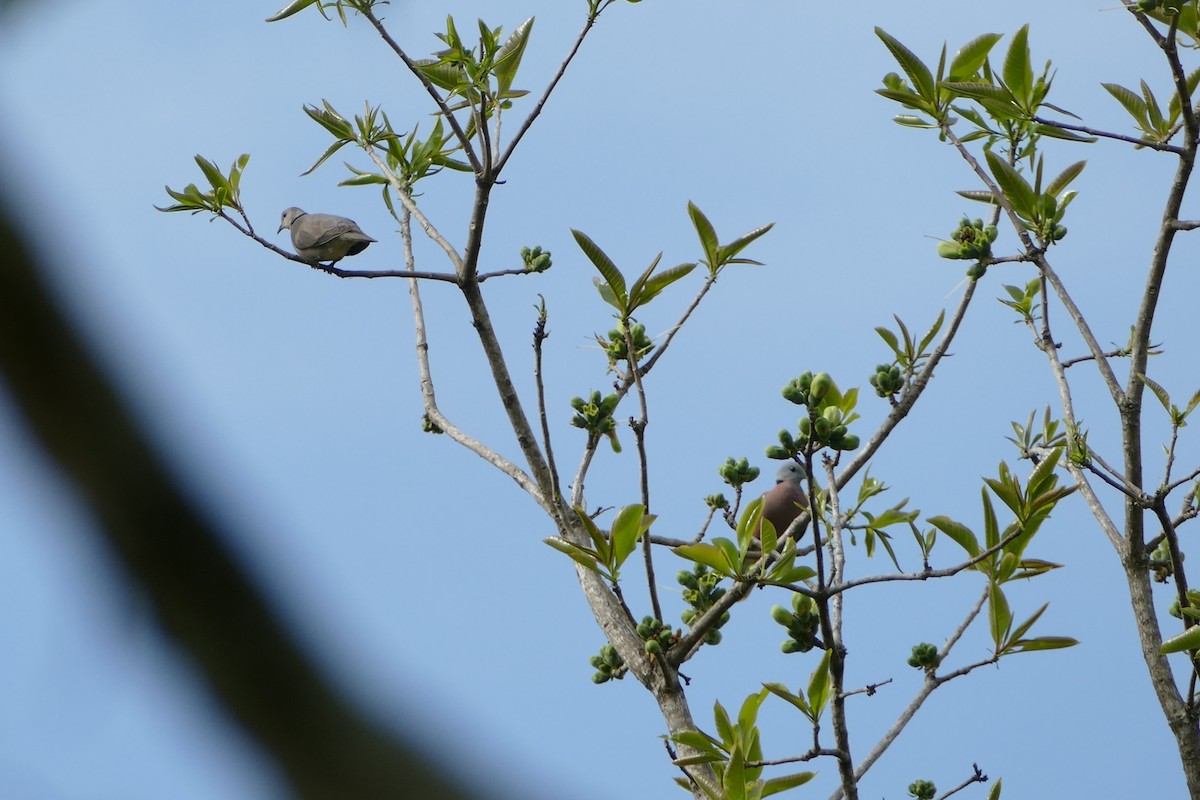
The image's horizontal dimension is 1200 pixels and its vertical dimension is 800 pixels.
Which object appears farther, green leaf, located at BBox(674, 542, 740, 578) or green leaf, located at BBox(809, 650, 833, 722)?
green leaf, located at BBox(809, 650, 833, 722)

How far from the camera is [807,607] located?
3.45 meters

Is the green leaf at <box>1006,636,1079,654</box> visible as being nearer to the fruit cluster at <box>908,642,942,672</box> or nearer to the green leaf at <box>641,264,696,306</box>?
the fruit cluster at <box>908,642,942,672</box>

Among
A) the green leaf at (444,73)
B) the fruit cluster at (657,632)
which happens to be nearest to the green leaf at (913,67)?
the green leaf at (444,73)

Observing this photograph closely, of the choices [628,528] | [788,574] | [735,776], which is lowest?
[735,776]

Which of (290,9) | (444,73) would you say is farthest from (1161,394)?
(290,9)

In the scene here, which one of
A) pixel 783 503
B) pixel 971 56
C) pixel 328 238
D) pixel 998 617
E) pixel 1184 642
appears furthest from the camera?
pixel 328 238

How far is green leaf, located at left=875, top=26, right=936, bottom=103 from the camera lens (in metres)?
3.78

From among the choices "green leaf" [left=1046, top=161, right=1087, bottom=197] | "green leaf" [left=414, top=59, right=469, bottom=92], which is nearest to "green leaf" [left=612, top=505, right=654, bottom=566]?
"green leaf" [left=414, top=59, right=469, bottom=92]

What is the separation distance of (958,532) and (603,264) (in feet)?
4.67

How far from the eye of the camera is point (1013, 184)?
372 cm

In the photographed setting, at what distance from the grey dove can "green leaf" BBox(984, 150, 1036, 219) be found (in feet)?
14.5

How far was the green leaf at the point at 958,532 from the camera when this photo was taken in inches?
139

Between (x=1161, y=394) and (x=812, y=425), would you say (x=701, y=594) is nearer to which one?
(x=812, y=425)

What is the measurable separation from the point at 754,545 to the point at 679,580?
0.87 m
